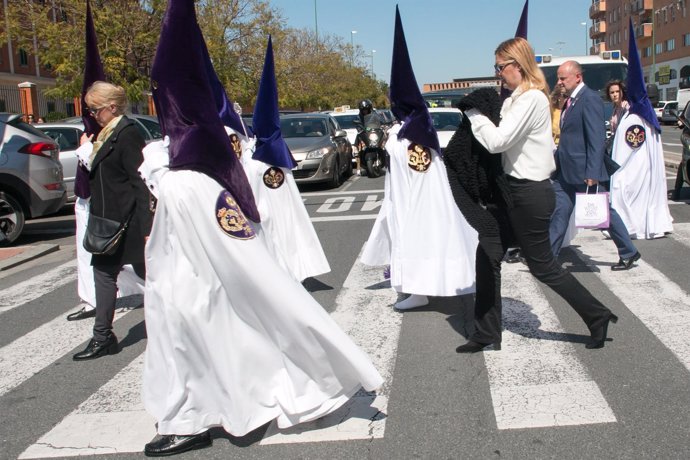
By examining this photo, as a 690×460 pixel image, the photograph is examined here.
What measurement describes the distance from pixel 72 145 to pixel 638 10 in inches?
2661

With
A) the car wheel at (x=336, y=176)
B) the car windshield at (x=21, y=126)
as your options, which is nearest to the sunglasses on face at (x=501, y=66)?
the car windshield at (x=21, y=126)

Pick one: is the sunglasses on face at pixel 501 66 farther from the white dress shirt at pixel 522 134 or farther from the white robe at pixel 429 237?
the white robe at pixel 429 237

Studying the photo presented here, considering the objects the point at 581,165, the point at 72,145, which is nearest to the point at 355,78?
the point at 72,145

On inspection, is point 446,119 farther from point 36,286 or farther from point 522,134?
point 522,134

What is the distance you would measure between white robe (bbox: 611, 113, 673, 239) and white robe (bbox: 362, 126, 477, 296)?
349 centimetres

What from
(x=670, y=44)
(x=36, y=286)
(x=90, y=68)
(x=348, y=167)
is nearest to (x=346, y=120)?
(x=348, y=167)

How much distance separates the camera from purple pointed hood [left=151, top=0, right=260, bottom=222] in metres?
3.26

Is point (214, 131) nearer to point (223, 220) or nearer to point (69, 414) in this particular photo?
point (223, 220)

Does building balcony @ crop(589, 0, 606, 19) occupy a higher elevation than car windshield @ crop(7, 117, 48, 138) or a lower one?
higher

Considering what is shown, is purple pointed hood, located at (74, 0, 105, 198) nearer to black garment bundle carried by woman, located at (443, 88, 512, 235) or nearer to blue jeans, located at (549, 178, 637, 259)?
black garment bundle carried by woman, located at (443, 88, 512, 235)

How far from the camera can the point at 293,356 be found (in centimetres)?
352

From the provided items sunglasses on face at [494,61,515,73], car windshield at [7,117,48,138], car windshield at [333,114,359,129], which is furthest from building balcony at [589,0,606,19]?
sunglasses on face at [494,61,515,73]

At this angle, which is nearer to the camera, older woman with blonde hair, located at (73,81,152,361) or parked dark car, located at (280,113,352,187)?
older woman with blonde hair, located at (73,81,152,361)

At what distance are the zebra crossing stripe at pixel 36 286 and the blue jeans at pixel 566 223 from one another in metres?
4.79
